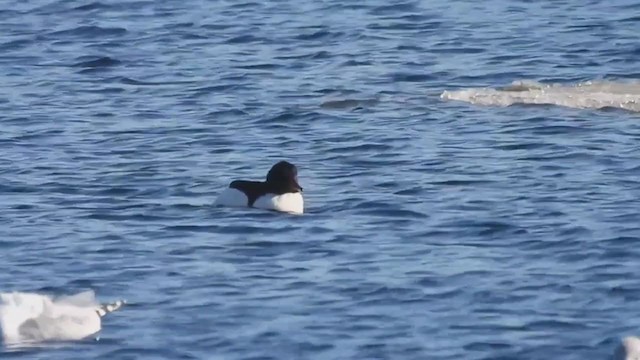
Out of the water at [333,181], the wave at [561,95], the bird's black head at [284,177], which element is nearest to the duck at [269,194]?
the bird's black head at [284,177]

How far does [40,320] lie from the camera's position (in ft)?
36.2

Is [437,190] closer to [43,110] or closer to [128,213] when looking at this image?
[128,213]

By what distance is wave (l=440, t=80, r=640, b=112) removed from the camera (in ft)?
61.3

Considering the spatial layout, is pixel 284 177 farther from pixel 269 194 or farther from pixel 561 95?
pixel 561 95

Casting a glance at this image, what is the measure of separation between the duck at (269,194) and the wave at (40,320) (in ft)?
12.1

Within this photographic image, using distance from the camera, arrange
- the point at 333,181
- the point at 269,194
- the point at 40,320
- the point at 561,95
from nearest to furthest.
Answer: the point at 40,320, the point at 269,194, the point at 333,181, the point at 561,95

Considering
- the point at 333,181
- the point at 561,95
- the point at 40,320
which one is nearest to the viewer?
the point at 40,320

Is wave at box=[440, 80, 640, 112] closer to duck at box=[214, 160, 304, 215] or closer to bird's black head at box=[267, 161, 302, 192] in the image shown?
bird's black head at box=[267, 161, 302, 192]

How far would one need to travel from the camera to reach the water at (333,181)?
1134 centimetres

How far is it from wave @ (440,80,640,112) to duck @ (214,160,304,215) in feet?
14.2

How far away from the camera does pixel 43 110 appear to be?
65.7ft

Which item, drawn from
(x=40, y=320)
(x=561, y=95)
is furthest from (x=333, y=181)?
(x=40, y=320)

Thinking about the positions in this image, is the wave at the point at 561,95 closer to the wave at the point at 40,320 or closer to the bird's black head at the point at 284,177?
the bird's black head at the point at 284,177

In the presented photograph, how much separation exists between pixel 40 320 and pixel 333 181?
17.4ft
